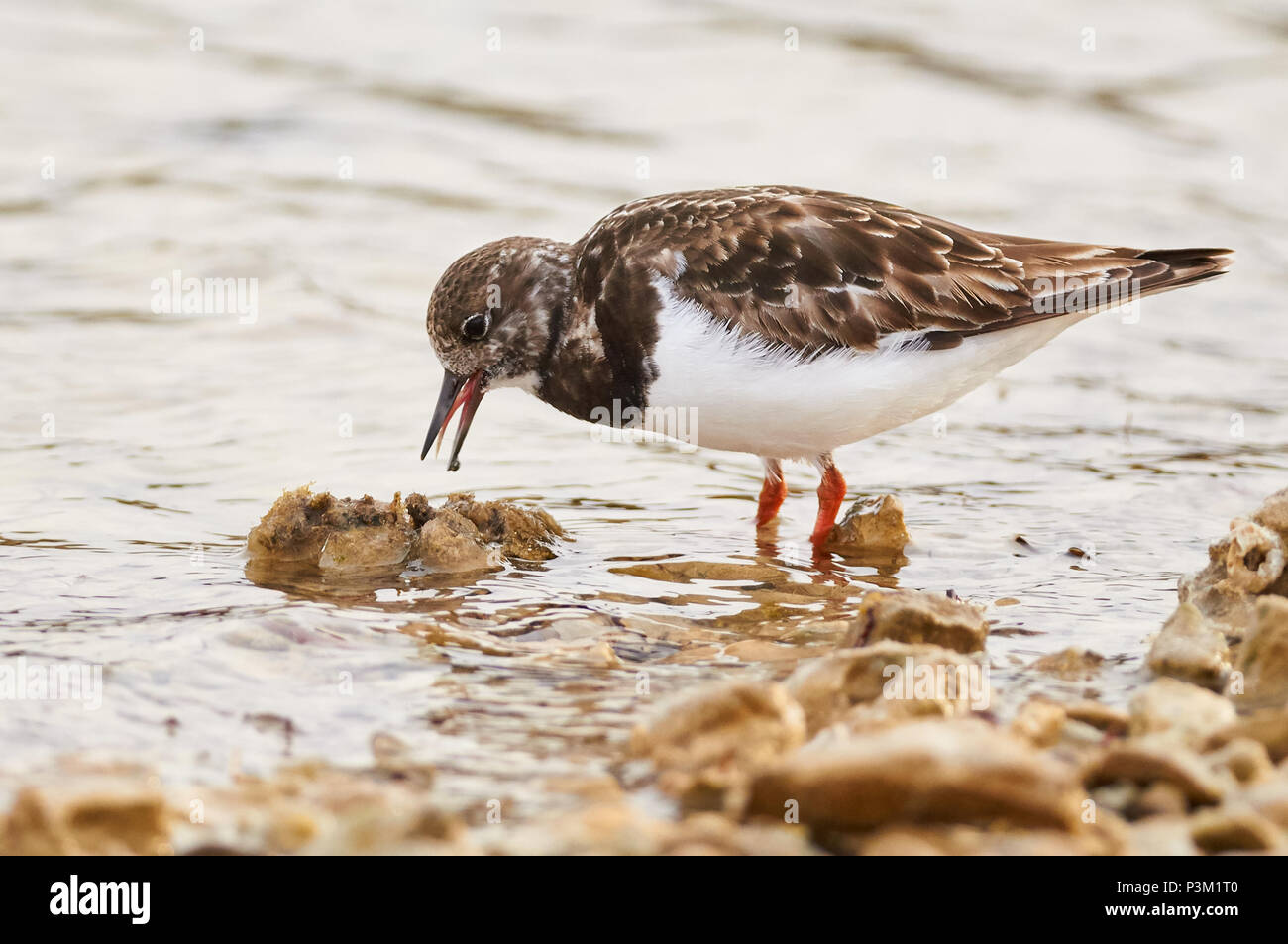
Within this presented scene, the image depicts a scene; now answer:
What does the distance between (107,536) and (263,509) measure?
78cm

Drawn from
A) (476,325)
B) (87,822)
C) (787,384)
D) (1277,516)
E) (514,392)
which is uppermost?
(476,325)

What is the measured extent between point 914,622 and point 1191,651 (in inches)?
32.8

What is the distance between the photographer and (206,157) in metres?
11.8

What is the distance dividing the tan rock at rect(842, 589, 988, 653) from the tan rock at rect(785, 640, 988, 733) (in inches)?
14.5

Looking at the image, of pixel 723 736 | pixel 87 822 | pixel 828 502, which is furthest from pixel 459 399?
pixel 87 822

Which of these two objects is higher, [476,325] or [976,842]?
[476,325]

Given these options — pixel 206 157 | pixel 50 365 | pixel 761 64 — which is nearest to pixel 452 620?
pixel 50 365

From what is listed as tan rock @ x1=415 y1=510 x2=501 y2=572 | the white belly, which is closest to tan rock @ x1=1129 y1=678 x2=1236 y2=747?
the white belly

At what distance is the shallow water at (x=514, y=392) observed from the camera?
4.86m

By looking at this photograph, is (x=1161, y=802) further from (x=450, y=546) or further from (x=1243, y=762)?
(x=450, y=546)

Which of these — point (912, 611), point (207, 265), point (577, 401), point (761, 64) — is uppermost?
point (761, 64)

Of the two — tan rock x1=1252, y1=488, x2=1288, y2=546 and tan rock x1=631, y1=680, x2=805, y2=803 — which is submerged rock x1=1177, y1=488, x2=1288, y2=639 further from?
tan rock x1=631, y1=680, x2=805, y2=803

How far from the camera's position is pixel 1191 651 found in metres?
4.55
